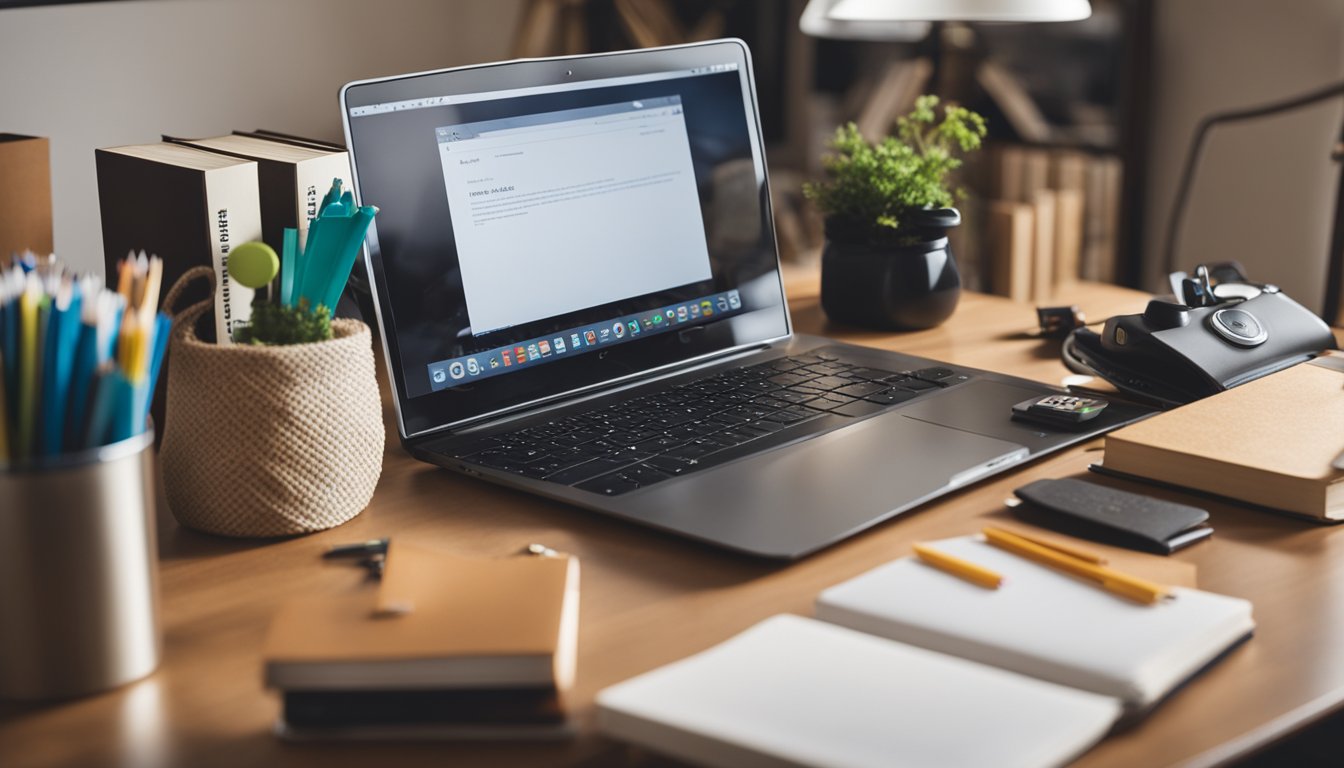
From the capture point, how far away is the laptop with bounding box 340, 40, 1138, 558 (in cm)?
95

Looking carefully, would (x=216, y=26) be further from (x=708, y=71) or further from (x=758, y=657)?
(x=758, y=657)

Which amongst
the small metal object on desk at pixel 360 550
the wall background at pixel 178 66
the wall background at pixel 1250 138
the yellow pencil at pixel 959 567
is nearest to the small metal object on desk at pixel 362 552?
the small metal object on desk at pixel 360 550

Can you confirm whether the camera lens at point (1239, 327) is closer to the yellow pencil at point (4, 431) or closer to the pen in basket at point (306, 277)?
the pen in basket at point (306, 277)

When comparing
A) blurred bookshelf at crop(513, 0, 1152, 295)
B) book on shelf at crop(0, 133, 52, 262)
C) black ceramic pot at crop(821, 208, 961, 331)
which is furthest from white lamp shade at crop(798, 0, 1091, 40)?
blurred bookshelf at crop(513, 0, 1152, 295)

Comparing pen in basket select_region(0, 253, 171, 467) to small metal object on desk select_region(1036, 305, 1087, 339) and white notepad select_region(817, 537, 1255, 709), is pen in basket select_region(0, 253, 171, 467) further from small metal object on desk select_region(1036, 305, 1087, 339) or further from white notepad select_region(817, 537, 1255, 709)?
small metal object on desk select_region(1036, 305, 1087, 339)

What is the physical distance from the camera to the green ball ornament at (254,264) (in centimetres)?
88

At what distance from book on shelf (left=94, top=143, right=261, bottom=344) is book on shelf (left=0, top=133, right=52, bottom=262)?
5 centimetres

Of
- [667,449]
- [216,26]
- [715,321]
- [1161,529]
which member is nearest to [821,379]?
[715,321]

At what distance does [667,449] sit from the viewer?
3.29 ft

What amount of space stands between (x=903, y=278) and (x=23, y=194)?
0.87 metres

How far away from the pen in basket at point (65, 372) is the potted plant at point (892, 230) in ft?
2.92

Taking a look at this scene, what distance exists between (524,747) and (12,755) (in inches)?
9.6

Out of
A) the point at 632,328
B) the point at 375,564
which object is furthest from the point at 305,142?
the point at 375,564

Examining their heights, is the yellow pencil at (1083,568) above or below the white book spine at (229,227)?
below
